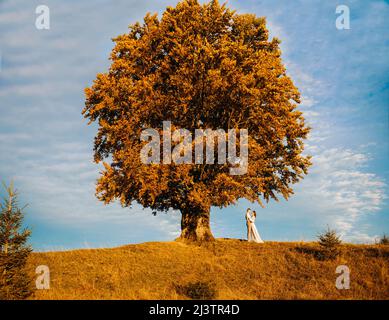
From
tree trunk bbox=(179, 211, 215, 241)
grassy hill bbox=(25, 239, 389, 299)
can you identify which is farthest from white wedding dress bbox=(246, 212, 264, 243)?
tree trunk bbox=(179, 211, 215, 241)

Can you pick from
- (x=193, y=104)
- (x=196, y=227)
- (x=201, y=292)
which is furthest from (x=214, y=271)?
(x=193, y=104)

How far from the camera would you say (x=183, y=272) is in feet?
70.5

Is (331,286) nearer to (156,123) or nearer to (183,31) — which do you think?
(156,123)

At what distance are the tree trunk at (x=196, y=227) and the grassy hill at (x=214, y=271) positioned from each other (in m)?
1.13

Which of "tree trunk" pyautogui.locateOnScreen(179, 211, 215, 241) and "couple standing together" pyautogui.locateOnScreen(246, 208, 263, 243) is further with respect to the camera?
"couple standing together" pyautogui.locateOnScreen(246, 208, 263, 243)

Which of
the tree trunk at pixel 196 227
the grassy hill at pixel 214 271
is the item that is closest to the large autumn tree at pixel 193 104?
the tree trunk at pixel 196 227

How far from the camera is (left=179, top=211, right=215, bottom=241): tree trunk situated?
93.6 feet

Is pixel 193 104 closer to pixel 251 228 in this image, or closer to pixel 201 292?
pixel 251 228

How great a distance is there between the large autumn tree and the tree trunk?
0.07 meters

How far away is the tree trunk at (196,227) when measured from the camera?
28516 millimetres

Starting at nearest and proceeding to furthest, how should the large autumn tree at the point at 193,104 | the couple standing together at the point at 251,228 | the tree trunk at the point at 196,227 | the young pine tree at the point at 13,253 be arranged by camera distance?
the young pine tree at the point at 13,253, the large autumn tree at the point at 193,104, the tree trunk at the point at 196,227, the couple standing together at the point at 251,228

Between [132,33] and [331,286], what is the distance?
21.4 metres

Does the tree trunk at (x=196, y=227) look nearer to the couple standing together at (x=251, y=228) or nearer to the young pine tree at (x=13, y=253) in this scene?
the couple standing together at (x=251, y=228)

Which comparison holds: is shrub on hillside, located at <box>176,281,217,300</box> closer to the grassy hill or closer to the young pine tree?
the grassy hill
